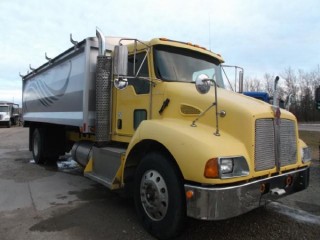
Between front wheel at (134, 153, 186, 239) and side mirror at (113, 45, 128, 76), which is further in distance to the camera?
side mirror at (113, 45, 128, 76)

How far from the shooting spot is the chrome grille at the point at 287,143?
453cm

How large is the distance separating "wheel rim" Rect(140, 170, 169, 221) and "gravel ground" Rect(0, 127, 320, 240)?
1.12 feet

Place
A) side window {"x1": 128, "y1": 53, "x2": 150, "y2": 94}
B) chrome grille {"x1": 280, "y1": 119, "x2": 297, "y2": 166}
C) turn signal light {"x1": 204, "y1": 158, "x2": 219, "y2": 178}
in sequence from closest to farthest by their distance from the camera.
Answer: turn signal light {"x1": 204, "y1": 158, "x2": 219, "y2": 178} < chrome grille {"x1": 280, "y1": 119, "x2": 297, "y2": 166} < side window {"x1": 128, "y1": 53, "x2": 150, "y2": 94}

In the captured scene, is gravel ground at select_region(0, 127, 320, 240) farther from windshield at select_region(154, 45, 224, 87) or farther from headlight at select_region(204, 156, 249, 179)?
Answer: windshield at select_region(154, 45, 224, 87)

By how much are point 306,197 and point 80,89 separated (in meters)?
4.72

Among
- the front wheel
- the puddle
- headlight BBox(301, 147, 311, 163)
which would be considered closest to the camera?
the front wheel

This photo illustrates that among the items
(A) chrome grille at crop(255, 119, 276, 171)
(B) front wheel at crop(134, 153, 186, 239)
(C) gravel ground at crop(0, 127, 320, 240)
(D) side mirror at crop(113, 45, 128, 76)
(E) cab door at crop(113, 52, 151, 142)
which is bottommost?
(C) gravel ground at crop(0, 127, 320, 240)

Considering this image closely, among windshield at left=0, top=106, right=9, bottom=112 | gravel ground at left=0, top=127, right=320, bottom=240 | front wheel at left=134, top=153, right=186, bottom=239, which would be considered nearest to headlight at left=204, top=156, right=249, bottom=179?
front wheel at left=134, top=153, right=186, bottom=239

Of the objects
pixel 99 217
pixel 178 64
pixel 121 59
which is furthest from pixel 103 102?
pixel 99 217

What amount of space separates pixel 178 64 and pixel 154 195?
2079mm

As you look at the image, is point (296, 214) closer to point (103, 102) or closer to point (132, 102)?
point (132, 102)

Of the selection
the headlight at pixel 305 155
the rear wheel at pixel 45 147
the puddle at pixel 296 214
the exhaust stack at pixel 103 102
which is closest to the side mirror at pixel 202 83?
the headlight at pixel 305 155

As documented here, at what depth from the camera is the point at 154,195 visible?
4.44m

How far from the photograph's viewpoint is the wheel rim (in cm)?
434
